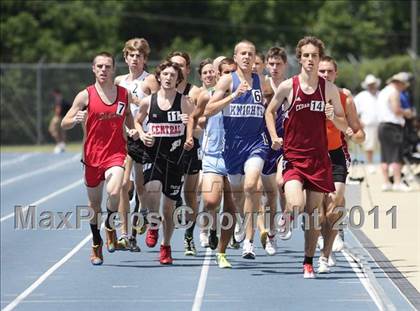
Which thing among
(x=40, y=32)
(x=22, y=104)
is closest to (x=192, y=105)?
(x=22, y=104)

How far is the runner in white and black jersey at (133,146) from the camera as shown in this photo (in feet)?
48.5

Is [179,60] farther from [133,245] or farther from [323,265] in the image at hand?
[323,265]


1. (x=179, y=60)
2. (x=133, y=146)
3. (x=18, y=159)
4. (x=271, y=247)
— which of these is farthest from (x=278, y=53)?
(x=18, y=159)

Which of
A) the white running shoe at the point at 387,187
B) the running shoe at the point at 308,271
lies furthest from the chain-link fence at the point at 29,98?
the running shoe at the point at 308,271

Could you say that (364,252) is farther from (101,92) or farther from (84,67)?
(84,67)

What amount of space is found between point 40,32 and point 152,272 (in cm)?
3369

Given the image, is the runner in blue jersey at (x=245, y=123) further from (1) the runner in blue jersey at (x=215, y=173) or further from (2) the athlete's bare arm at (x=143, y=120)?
(2) the athlete's bare arm at (x=143, y=120)

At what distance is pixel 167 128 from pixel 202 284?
69.8 inches

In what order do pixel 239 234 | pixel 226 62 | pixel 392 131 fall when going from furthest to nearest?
pixel 392 131 → pixel 239 234 → pixel 226 62

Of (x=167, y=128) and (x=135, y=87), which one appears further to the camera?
(x=135, y=87)

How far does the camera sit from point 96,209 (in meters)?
13.9

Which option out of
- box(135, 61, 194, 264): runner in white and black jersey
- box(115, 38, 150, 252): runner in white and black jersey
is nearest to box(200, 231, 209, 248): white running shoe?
box(115, 38, 150, 252): runner in white and black jersey

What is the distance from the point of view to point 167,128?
45.7 feet

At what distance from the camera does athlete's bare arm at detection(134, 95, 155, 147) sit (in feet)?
45.3
